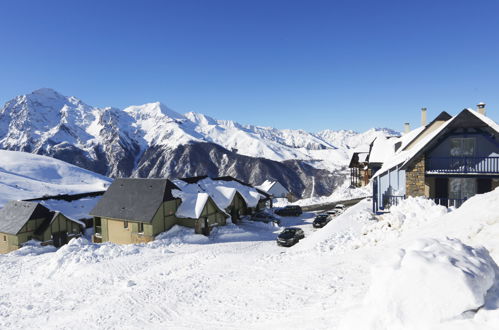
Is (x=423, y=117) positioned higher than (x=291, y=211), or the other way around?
(x=423, y=117)

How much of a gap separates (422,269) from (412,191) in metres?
16.7

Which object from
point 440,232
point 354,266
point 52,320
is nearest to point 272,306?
point 354,266

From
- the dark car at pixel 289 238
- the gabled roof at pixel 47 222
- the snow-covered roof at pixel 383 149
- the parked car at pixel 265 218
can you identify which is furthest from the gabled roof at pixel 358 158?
the gabled roof at pixel 47 222

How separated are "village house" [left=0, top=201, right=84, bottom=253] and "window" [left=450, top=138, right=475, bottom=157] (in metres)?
43.5

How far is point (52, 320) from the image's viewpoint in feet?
39.3

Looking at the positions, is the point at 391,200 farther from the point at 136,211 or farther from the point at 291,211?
the point at 136,211

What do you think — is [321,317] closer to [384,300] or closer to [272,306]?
[272,306]

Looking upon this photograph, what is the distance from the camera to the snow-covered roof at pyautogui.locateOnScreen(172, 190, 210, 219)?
31472 millimetres

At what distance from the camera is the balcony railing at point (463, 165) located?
A: 1859 centimetres

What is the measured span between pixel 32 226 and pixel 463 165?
4611 centimetres

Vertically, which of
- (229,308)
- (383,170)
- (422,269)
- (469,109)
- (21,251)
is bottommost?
(21,251)

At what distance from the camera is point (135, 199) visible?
33188mm

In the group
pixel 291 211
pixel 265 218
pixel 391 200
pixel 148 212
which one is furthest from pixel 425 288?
pixel 291 211

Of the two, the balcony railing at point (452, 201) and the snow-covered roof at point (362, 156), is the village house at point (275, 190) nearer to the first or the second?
the snow-covered roof at point (362, 156)
